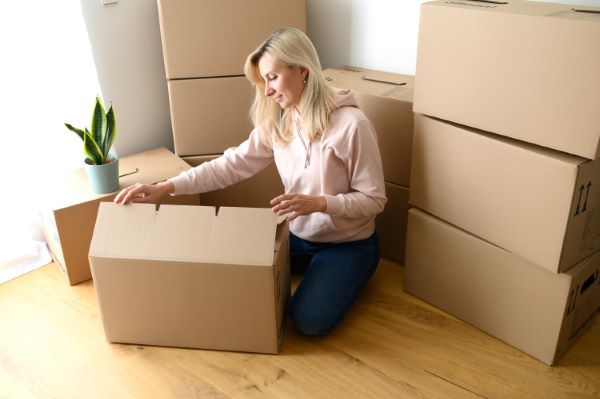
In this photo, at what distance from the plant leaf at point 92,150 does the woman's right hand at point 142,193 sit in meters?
0.27

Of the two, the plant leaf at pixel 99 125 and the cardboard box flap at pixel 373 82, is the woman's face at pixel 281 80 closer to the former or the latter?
the cardboard box flap at pixel 373 82

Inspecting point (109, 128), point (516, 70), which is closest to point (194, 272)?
point (109, 128)

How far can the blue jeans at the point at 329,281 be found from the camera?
62.8 inches

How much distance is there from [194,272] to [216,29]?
88 centimetres

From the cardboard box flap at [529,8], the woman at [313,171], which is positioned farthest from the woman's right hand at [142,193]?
the cardboard box flap at [529,8]

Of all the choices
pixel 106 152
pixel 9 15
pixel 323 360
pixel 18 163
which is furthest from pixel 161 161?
pixel 323 360

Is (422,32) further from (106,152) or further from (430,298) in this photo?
(106,152)

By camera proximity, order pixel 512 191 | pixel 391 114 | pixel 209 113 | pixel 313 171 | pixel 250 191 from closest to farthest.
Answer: pixel 512 191 → pixel 313 171 → pixel 391 114 → pixel 209 113 → pixel 250 191

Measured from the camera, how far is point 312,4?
7.13ft

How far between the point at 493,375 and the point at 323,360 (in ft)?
1.41

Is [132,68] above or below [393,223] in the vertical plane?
above

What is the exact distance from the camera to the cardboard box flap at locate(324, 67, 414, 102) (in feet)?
5.83

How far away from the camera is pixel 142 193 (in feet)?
5.15

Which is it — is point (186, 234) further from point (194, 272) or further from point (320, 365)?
point (320, 365)
